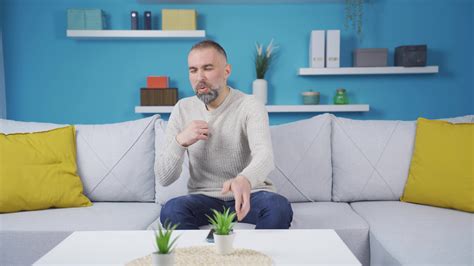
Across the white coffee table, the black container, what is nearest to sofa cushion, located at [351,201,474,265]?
the white coffee table

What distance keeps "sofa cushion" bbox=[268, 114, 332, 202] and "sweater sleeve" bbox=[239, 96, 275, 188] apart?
406mm

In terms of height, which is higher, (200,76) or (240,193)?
(200,76)

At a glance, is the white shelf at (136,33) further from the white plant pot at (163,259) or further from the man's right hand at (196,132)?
the white plant pot at (163,259)

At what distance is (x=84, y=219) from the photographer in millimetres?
1777

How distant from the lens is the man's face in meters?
1.74

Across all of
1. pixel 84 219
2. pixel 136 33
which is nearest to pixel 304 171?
pixel 84 219

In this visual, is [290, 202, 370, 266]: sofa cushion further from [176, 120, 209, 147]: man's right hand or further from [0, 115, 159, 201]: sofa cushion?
[0, 115, 159, 201]: sofa cushion

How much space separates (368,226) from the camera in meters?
1.72

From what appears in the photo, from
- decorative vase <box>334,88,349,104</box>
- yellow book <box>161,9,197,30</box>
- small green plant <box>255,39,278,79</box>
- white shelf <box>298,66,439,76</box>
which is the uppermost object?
yellow book <box>161,9,197,30</box>

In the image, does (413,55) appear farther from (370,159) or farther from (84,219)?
(84,219)

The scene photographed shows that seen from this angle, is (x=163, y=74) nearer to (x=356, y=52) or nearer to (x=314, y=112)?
(x=314, y=112)

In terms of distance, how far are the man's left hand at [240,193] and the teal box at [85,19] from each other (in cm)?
248

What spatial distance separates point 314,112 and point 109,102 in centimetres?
167

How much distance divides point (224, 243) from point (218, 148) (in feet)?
2.45
